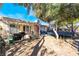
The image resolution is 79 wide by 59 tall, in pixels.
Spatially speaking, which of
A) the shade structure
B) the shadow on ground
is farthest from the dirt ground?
the shade structure

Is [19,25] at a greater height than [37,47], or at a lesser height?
greater

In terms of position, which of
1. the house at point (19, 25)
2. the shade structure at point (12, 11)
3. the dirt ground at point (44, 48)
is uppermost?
the shade structure at point (12, 11)

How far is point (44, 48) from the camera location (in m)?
2.46

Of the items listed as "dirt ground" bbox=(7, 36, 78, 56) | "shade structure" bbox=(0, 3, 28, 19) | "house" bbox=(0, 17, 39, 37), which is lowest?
"dirt ground" bbox=(7, 36, 78, 56)

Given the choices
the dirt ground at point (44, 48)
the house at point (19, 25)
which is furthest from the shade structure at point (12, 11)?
the dirt ground at point (44, 48)

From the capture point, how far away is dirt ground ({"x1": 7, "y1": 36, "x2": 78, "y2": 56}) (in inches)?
95.6

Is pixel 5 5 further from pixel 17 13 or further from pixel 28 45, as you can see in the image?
pixel 28 45

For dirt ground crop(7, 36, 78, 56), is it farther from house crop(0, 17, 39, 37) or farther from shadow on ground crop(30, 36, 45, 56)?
house crop(0, 17, 39, 37)

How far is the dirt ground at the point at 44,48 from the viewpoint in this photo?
2.43 meters

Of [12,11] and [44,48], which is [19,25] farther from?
[44,48]

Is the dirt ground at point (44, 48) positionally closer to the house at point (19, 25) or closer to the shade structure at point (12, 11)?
the house at point (19, 25)

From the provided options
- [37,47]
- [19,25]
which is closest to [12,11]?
[19,25]

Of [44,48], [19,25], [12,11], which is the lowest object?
[44,48]

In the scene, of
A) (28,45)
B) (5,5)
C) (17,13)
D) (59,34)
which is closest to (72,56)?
(59,34)
